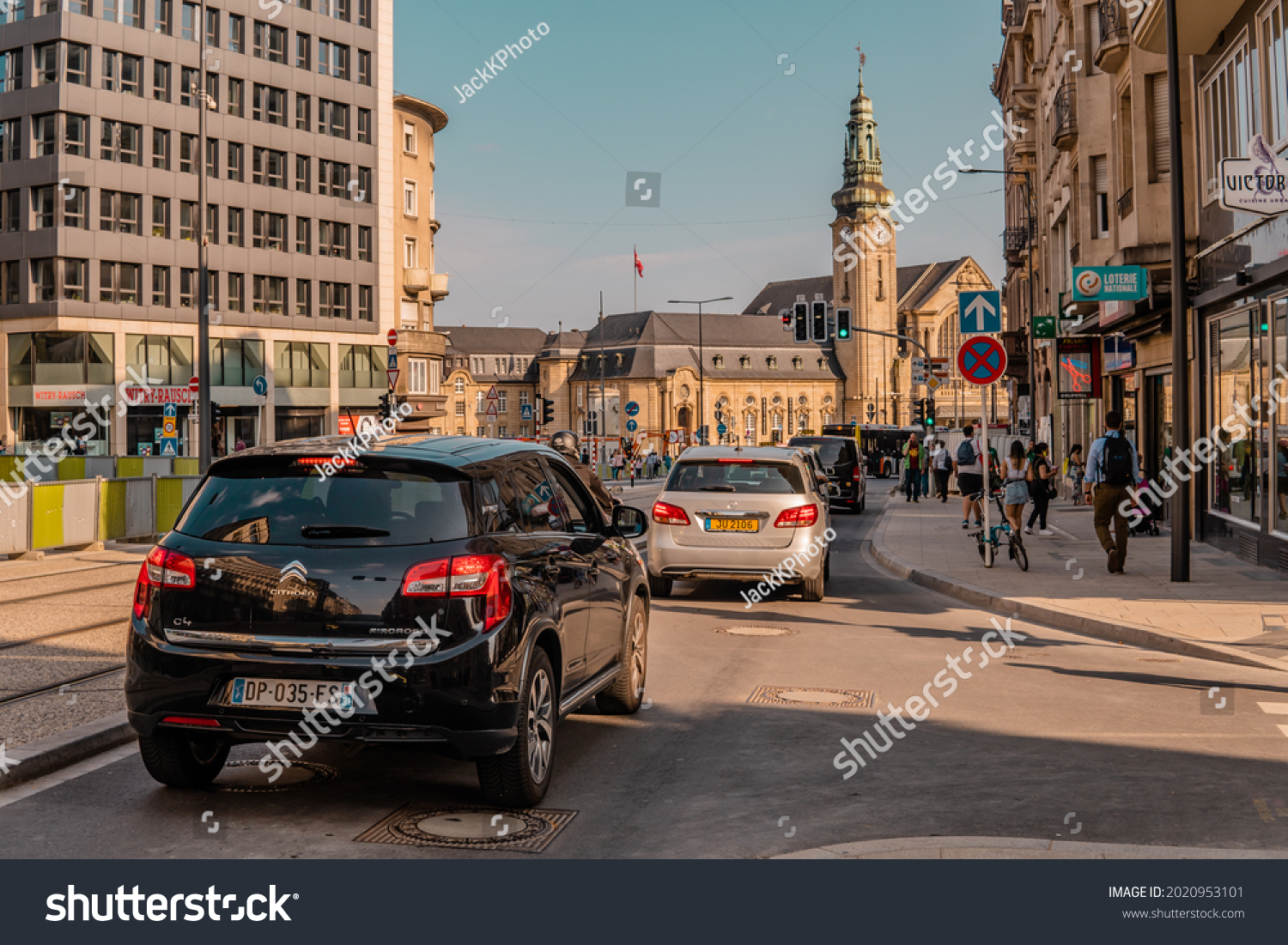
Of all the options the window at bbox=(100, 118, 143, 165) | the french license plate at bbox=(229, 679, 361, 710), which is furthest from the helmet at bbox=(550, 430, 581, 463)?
the window at bbox=(100, 118, 143, 165)

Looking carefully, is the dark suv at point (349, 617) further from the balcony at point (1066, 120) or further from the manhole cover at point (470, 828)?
the balcony at point (1066, 120)

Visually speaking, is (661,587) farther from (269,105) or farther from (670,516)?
(269,105)

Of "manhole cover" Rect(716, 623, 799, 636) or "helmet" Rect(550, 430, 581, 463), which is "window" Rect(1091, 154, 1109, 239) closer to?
"helmet" Rect(550, 430, 581, 463)

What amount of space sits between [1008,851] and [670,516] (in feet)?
30.1

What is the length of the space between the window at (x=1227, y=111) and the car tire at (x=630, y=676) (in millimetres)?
12248

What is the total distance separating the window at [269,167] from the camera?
56656 millimetres

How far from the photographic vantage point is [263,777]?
626 centimetres

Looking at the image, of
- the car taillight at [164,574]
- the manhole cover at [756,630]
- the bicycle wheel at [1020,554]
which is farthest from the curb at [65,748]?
the bicycle wheel at [1020,554]

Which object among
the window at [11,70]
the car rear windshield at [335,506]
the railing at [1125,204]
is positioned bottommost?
the car rear windshield at [335,506]

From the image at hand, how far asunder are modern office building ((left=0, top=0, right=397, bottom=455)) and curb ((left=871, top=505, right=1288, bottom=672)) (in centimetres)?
3588

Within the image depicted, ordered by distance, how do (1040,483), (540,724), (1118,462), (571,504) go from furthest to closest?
1. (1040,483)
2. (1118,462)
3. (571,504)
4. (540,724)

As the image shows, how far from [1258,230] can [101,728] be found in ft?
47.5

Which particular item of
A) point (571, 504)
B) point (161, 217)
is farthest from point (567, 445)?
point (161, 217)

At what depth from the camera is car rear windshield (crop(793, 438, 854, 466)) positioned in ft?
113
